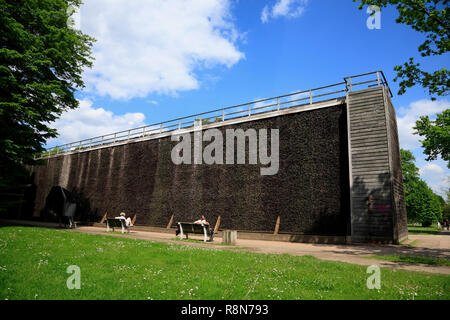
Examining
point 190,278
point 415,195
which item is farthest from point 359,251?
point 415,195

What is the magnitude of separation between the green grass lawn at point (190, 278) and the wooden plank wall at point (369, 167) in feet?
24.7

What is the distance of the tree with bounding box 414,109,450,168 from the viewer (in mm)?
24098

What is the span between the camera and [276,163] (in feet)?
57.2

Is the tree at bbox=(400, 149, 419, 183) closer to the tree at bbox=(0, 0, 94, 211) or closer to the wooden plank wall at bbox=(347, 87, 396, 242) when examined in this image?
the wooden plank wall at bbox=(347, 87, 396, 242)

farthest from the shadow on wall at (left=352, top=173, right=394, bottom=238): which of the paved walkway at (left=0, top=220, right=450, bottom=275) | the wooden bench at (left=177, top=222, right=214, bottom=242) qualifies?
the wooden bench at (left=177, top=222, right=214, bottom=242)

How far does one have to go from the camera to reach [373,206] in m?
13.6

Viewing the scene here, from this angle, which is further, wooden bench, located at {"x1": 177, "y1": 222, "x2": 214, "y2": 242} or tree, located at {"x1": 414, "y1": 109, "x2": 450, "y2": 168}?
tree, located at {"x1": 414, "y1": 109, "x2": 450, "y2": 168}

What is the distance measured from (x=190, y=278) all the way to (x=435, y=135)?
96.7 ft

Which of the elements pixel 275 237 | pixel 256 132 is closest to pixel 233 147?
pixel 256 132

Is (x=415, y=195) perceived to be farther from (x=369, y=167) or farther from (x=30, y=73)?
(x=30, y=73)

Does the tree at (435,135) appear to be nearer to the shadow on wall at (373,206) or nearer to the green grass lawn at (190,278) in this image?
the shadow on wall at (373,206)

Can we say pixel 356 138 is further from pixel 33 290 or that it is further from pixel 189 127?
pixel 33 290

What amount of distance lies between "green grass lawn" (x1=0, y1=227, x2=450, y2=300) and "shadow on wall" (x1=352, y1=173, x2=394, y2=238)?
7.49 m
